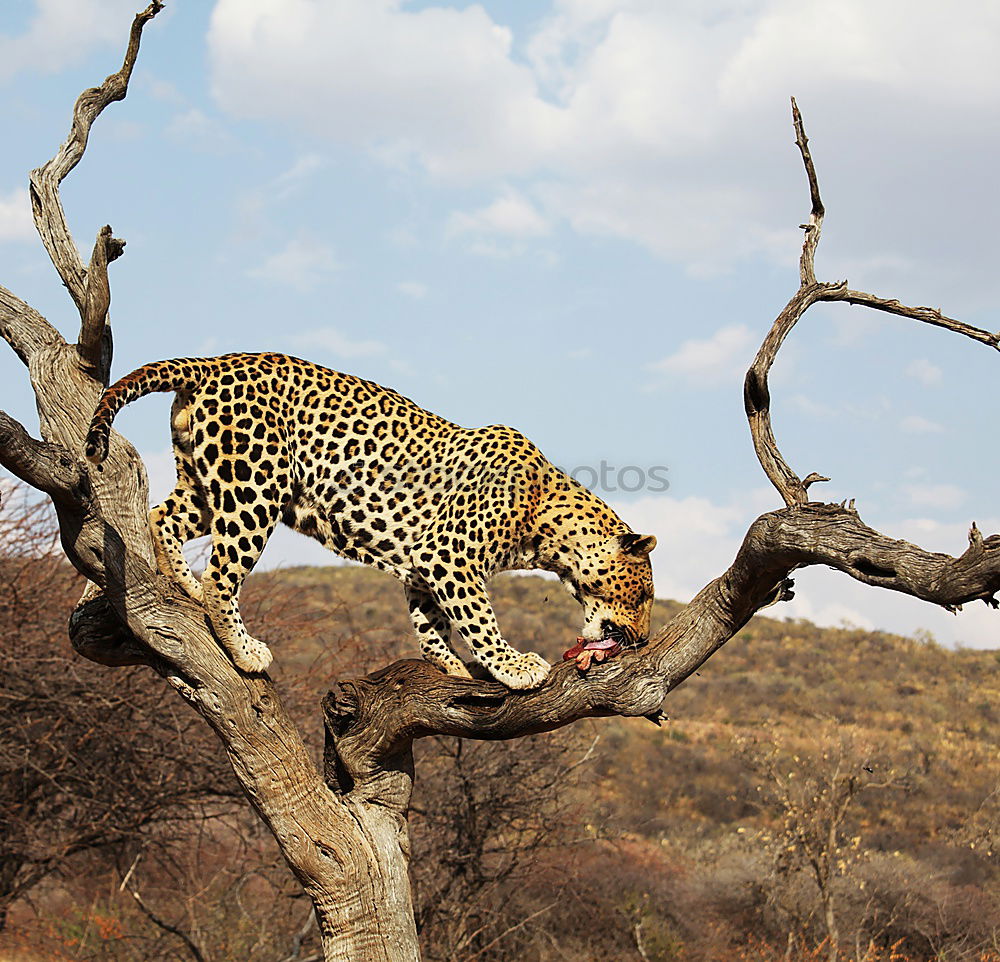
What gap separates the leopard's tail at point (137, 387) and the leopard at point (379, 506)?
0.5 inches

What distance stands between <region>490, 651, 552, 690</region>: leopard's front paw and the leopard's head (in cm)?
39

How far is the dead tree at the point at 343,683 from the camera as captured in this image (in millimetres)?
6266

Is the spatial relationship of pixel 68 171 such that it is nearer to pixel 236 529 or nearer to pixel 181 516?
pixel 181 516

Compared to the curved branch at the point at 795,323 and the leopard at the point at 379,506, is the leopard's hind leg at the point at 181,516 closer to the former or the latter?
the leopard at the point at 379,506

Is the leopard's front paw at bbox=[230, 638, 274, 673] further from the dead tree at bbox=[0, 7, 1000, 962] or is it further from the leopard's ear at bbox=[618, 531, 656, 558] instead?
the leopard's ear at bbox=[618, 531, 656, 558]

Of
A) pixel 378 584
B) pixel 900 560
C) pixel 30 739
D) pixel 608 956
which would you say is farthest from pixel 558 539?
pixel 378 584

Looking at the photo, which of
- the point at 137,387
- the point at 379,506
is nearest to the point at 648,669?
the point at 379,506

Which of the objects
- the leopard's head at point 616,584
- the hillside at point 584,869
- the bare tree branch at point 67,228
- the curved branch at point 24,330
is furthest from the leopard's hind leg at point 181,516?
the hillside at point 584,869

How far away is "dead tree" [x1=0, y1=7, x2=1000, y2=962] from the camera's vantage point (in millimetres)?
6266

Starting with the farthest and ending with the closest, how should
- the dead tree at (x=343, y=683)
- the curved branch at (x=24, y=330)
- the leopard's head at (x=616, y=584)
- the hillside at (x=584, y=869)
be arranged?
the hillside at (x=584, y=869) → the curved branch at (x=24, y=330) → the leopard's head at (x=616, y=584) → the dead tree at (x=343, y=683)

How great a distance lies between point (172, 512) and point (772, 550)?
11.4 feet

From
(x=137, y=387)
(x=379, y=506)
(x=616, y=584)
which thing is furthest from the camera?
(x=379, y=506)

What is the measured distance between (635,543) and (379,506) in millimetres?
1498

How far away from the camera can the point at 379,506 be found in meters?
6.91
